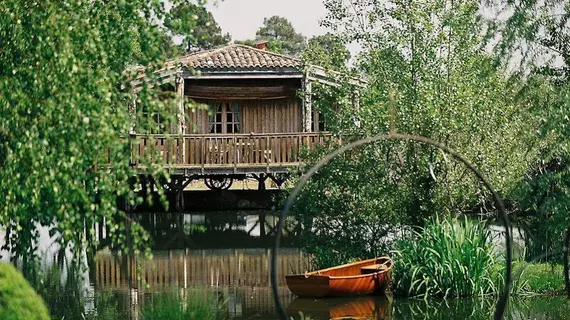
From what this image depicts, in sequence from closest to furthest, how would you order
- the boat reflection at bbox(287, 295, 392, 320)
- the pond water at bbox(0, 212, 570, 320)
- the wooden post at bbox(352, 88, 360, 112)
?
the pond water at bbox(0, 212, 570, 320)
the boat reflection at bbox(287, 295, 392, 320)
the wooden post at bbox(352, 88, 360, 112)

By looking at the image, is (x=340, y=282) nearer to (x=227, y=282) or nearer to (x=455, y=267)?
(x=455, y=267)

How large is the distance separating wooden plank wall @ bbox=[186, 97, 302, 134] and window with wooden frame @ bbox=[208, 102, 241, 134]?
0.53ft

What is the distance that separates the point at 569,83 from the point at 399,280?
6.70 meters

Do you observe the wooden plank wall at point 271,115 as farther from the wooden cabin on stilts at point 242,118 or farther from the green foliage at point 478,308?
the green foliage at point 478,308

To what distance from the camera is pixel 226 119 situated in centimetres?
3152

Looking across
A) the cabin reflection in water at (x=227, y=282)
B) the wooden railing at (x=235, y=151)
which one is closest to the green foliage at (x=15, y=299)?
the cabin reflection in water at (x=227, y=282)

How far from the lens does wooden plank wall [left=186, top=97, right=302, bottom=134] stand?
103 feet

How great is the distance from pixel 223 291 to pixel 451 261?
3.82m

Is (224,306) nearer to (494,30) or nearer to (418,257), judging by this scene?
(418,257)

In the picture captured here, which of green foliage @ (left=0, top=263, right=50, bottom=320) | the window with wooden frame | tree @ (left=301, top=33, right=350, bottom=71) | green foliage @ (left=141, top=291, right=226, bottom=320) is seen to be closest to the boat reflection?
green foliage @ (left=141, top=291, right=226, bottom=320)

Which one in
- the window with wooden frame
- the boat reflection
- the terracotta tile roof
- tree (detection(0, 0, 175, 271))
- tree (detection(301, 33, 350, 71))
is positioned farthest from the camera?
the window with wooden frame

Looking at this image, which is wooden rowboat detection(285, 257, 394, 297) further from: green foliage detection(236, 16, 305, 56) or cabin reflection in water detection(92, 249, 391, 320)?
green foliage detection(236, 16, 305, 56)

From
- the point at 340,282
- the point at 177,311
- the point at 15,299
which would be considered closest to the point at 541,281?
the point at 340,282

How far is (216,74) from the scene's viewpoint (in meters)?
30.0
